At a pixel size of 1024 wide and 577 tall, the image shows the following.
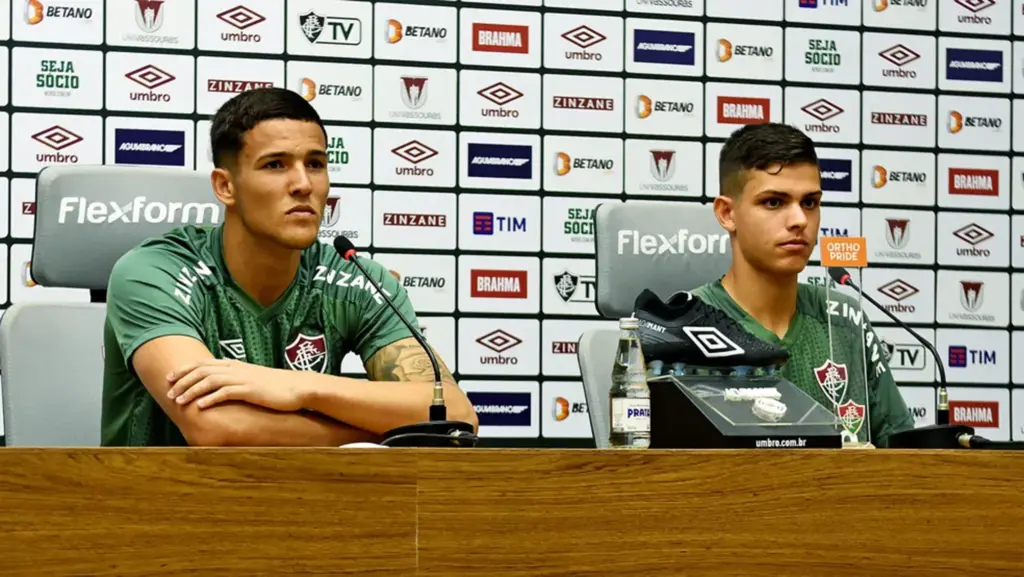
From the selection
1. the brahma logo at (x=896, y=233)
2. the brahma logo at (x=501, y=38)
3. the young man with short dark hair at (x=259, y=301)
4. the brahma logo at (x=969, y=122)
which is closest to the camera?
the young man with short dark hair at (x=259, y=301)

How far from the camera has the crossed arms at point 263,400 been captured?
191cm

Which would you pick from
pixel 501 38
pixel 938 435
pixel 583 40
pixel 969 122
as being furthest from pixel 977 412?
pixel 938 435

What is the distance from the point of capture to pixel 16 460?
120 centimetres

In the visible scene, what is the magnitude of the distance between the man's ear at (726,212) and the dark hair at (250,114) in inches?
32.6

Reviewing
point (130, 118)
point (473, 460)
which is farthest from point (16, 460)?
point (130, 118)

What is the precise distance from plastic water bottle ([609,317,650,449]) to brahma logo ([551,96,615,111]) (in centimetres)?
261

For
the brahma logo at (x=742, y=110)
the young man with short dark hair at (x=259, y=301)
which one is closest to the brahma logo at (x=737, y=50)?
the brahma logo at (x=742, y=110)

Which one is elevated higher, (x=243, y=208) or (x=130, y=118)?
(x=130, y=118)

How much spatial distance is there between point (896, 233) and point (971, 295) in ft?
1.24

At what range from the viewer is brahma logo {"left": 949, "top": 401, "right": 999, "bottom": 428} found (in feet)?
15.4

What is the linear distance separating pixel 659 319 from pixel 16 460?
3.92 ft

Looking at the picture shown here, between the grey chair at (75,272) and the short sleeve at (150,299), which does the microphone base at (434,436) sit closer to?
the short sleeve at (150,299)

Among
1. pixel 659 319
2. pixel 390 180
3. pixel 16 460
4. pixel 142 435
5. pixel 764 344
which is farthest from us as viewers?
pixel 390 180

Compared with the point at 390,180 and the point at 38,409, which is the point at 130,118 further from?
the point at 38,409
